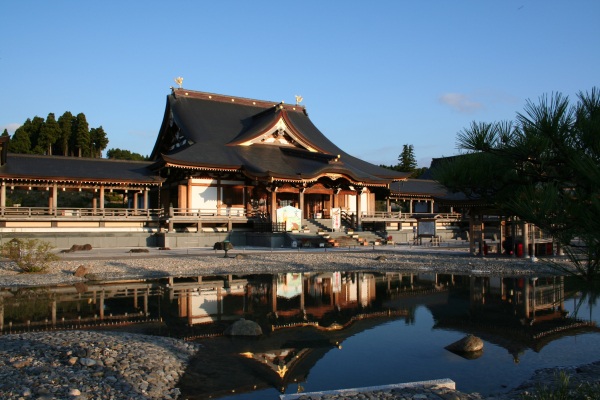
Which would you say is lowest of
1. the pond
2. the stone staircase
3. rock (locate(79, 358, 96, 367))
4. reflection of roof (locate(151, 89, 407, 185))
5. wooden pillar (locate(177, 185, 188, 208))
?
the pond

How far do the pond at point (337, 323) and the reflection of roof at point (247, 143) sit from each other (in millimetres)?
14938

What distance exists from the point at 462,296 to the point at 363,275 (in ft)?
16.5

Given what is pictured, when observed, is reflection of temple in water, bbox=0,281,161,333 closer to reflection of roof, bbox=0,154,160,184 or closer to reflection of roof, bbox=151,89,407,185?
reflection of roof, bbox=0,154,160,184

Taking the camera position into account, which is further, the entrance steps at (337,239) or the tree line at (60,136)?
the tree line at (60,136)

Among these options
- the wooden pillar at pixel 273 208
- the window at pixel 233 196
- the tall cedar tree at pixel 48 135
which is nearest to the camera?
the wooden pillar at pixel 273 208

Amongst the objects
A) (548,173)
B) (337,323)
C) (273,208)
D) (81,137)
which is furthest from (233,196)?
(81,137)

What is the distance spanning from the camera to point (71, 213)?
2933cm

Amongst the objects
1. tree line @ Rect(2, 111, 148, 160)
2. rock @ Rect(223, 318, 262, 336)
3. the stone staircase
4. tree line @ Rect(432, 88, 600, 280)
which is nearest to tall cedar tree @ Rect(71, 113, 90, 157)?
tree line @ Rect(2, 111, 148, 160)

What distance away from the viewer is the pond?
24.3 ft

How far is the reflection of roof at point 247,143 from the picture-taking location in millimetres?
32125

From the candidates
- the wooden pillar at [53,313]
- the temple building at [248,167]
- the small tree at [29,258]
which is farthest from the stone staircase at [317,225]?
the wooden pillar at [53,313]

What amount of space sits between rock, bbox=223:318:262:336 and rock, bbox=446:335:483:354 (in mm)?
3636

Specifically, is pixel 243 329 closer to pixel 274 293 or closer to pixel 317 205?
pixel 274 293

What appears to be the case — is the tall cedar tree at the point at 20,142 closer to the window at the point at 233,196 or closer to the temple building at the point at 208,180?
the temple building at the point at 208,180
